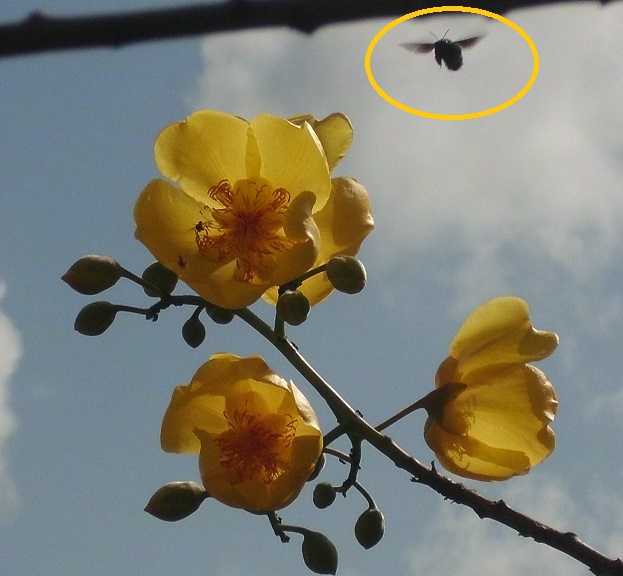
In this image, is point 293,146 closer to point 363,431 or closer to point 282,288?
point 282,288

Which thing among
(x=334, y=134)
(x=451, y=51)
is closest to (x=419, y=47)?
(x=451, y=51)

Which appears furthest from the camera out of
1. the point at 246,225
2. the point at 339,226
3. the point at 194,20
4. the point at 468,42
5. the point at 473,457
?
the point at 468,42

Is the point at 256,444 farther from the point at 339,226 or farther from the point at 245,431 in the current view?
the point at 339,226

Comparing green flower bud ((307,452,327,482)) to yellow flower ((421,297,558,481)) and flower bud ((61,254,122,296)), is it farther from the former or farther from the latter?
flower bud ((61,254,122,296))

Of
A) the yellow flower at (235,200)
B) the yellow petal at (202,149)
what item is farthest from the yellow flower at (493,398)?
the yellow petal at (202,149)

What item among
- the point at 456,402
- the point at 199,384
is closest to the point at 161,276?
the point at 199,384
